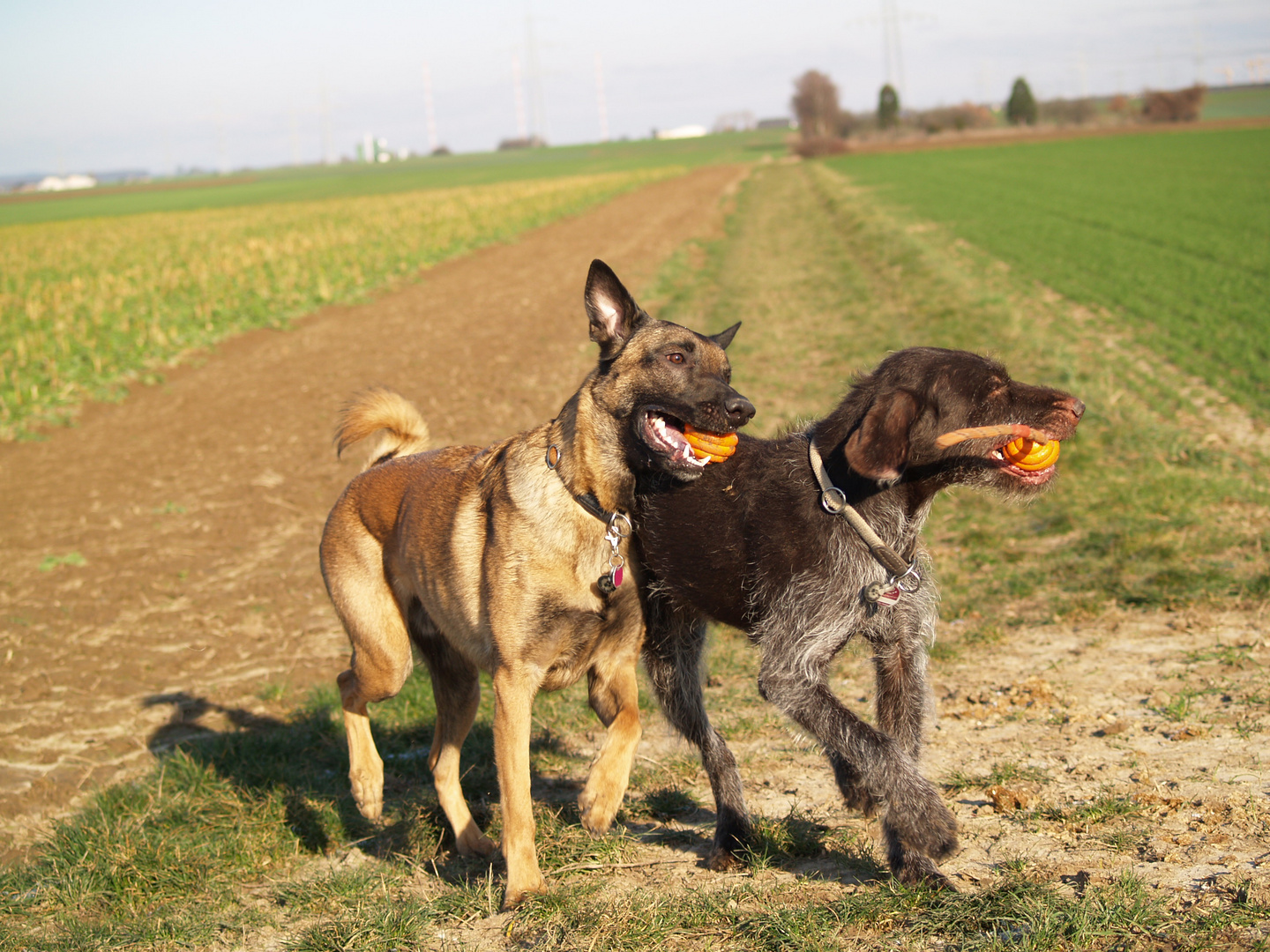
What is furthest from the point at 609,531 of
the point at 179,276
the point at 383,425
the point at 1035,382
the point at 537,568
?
the point at 179,276

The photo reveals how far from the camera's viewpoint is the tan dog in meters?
4.01

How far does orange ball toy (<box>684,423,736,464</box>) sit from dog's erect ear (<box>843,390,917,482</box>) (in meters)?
0.49

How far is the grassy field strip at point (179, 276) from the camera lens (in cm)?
1756

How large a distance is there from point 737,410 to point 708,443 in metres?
0.20

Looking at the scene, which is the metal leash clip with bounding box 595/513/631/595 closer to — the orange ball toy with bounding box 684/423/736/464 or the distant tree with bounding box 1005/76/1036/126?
the orange ball toy with bounding box 684/423/736/464

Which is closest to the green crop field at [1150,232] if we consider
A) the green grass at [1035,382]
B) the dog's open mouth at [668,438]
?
the green grass at [1035,382]

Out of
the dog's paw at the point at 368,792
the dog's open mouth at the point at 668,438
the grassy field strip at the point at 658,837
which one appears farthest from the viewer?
the dog's paw at the point at 368,792

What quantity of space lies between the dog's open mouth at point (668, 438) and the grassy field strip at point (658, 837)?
162 cm

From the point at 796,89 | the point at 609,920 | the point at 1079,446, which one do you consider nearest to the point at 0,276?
the point at 1079,446

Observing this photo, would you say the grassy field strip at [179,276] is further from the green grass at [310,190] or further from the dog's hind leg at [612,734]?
the green grass at [310,190]

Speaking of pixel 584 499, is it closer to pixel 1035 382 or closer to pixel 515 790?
pixel 515 790

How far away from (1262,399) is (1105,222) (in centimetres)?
2099

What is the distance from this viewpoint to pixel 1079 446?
31.6 ft

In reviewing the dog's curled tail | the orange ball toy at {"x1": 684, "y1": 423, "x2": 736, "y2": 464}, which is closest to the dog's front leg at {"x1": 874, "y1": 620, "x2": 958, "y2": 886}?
the orange ball toy at {"x1": 684, "y1": 423, "x2": 736, "y2": 464}
